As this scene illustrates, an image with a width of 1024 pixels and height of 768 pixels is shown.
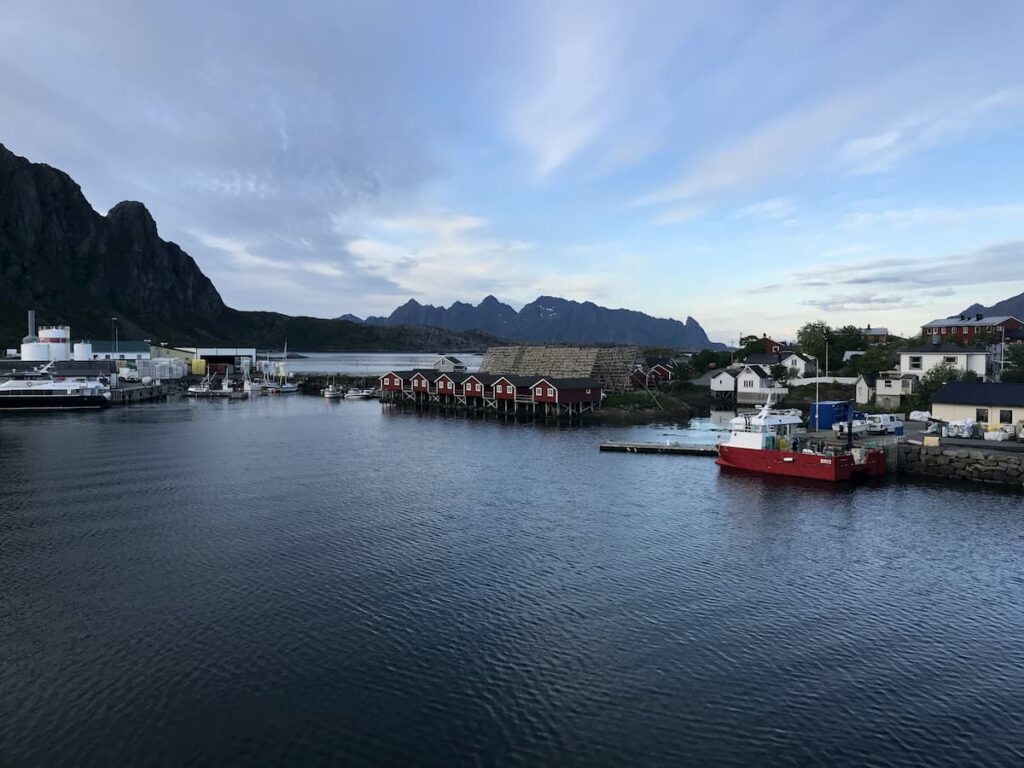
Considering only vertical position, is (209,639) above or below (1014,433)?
below

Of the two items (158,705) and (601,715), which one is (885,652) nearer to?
(601,715)

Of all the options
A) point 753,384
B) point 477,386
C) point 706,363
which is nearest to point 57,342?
point 477,386

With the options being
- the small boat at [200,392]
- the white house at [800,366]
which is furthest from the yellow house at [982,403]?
the small boat at [200,392]

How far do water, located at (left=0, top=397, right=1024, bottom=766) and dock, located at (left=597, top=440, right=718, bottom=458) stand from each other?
1009cm

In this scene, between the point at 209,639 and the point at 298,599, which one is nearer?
the point at 209,639

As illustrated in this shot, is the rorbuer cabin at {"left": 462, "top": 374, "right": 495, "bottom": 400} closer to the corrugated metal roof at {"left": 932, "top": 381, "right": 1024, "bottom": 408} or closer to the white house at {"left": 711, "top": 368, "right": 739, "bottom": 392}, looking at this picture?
the white house at {"left": 711, "top": 368, "right": 739, "bottom": 392}

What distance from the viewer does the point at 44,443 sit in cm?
5125

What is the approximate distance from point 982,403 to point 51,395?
92.9 meters

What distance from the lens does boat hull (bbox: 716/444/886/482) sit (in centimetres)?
3725

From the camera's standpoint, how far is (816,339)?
9169 centimetres

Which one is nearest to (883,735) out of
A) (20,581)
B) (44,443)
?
(20,581)

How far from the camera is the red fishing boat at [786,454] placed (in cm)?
3750

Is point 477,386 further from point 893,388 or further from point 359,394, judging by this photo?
point 893,388

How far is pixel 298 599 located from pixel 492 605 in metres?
6.02
